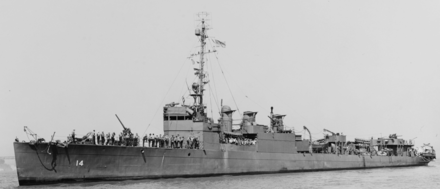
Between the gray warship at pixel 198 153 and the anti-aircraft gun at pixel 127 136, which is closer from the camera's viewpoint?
the gray warship at pixel 198 153

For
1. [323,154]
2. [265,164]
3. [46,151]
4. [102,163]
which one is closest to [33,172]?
[46,151]

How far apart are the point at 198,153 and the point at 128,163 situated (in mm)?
4582

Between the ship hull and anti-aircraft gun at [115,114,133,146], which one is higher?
anti-aircraft gun at [115,114,133,146]

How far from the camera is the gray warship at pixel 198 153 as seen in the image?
2036 centimetres

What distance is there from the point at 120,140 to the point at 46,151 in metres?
3.68

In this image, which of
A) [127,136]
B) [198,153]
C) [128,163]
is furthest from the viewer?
[198,153]

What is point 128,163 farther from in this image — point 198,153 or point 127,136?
point 198,153

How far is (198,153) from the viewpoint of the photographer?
82.8 ft

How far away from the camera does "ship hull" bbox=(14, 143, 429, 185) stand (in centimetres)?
2011

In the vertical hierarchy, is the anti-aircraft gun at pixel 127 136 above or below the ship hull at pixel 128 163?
above

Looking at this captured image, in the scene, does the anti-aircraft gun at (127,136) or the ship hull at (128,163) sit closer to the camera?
the ship hull at (128,163)

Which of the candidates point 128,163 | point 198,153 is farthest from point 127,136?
point 198,153

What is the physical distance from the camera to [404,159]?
44.4 m

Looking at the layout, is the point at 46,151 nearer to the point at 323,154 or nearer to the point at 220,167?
the point at 220,167
